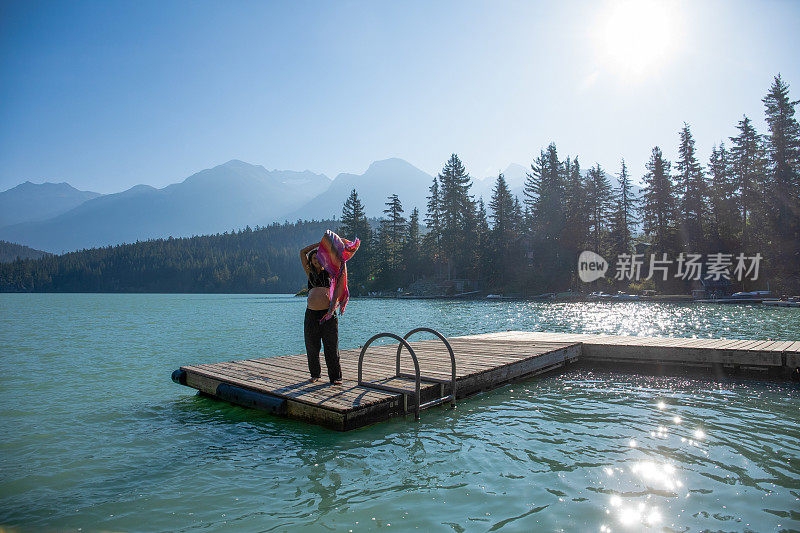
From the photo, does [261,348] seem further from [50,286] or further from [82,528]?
[50,286]

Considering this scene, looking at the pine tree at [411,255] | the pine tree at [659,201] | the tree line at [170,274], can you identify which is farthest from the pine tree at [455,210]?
the tree line at [170,274]

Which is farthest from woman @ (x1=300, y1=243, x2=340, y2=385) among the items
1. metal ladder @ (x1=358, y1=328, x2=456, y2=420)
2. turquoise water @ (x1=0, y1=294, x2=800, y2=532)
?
turquoise water @ (x1=0, y1=294, x2=800, y2=532)

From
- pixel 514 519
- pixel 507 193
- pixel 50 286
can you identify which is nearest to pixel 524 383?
pixel 514 519

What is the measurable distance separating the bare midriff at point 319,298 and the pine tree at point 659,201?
6865 centimetres

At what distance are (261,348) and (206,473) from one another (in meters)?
15.2

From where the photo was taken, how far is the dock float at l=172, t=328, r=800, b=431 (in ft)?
24.2

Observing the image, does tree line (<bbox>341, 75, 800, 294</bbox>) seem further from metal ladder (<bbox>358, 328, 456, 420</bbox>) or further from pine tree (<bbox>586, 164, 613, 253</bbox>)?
metal ladder (<bbox>358, 328, 456, 420</bbox>)

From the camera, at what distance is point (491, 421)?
7961 millimetres

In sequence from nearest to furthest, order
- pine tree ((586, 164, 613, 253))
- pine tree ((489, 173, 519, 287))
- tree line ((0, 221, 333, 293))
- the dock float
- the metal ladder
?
the dock float < the metal ladder < pine tree ((586, 164, 613, 253)) < pine tree ((489, 173, 519, 287)) < tree line ((0, 221, 333, 293))

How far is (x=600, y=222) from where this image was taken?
79.3m

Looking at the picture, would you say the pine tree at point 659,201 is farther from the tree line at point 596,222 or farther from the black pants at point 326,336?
the black pants at point 326,336

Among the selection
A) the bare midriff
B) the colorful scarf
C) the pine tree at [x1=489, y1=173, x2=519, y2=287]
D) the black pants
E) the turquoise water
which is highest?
the pine tree at [x1=489, y1=173, x2=519, y2=287]

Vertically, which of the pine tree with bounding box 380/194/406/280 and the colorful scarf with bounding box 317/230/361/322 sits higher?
the pine tree with bounding box 380/194/406/280

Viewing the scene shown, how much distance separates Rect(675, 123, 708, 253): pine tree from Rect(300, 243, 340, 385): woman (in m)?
66.5
